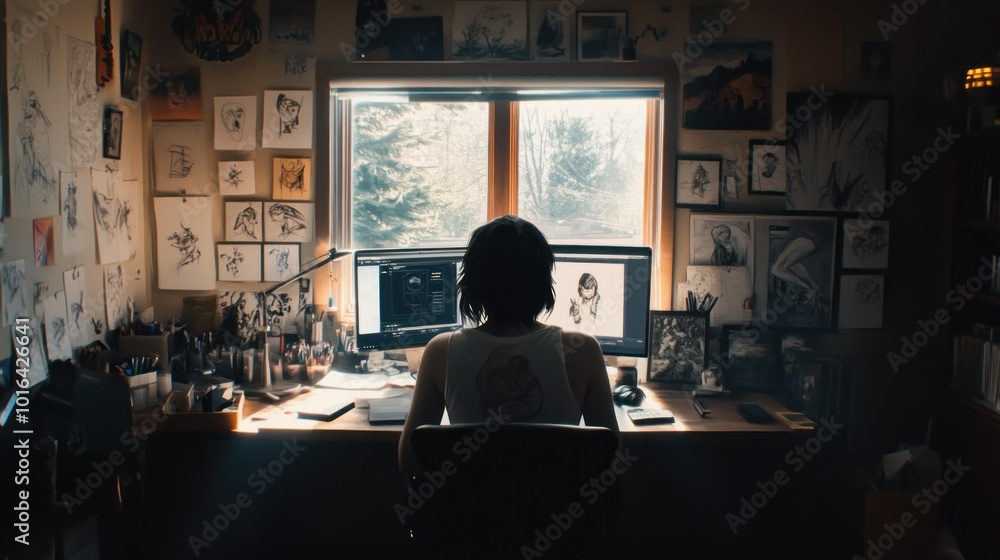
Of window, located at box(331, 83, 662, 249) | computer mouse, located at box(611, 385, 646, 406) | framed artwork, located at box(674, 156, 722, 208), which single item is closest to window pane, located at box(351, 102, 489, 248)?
window, located at box(331, 83, 662, 249)

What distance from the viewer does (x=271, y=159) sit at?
2.71 metres

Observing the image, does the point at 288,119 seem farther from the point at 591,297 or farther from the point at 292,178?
the point at 591,297

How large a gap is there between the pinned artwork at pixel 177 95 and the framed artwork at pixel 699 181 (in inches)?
69.6

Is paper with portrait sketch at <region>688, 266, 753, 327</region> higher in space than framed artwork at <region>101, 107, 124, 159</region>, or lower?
lower

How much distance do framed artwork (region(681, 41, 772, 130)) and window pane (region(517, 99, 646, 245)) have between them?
0.61 feet

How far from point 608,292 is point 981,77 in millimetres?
1371

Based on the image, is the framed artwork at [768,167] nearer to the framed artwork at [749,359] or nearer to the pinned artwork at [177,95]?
the framed artwork at [749,359]

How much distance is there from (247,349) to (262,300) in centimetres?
24

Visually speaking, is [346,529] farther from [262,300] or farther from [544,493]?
[544,493]

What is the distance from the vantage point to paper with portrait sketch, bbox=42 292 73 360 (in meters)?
2.03

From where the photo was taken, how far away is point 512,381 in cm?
164

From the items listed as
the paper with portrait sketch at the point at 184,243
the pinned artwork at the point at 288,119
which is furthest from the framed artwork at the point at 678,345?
the paper with portrait sketch at the point at 184,243

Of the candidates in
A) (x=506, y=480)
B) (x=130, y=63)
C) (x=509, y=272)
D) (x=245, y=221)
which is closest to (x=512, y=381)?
(x=509, y=272)

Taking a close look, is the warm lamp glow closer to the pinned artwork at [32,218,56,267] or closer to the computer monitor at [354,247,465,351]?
the computer monitor at [354,247,465,351]
